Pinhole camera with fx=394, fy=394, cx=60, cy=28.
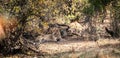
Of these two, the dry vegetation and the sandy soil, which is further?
the sandy soil

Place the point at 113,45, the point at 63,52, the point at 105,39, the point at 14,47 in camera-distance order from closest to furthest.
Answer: the point at 14,47, the point at 63,52, the point at 113,45, the point at 105,39

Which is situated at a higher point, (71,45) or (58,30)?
(58,30)

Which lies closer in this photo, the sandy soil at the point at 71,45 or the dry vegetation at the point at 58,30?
the dry vegetation at the point at 58,30

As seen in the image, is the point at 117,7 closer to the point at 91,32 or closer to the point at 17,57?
the point at 91,32

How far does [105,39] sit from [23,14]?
8800mm

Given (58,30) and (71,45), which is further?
(58,30)

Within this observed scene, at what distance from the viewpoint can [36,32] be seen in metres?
20.5

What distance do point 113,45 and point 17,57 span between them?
6.92 metres

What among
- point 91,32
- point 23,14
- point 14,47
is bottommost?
point 91,32

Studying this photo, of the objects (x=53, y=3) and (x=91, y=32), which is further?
(x=91, y=32)

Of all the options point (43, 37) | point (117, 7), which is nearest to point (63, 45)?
point (43, 37)

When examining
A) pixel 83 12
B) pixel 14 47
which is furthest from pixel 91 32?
pixel 14 47

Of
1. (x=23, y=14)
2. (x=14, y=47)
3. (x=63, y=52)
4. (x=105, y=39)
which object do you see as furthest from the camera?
(x=105, y=39)

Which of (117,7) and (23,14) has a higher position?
(23,14)
